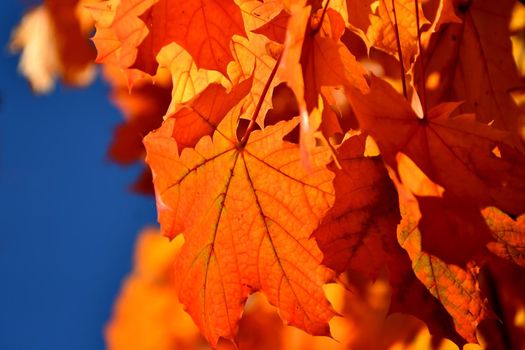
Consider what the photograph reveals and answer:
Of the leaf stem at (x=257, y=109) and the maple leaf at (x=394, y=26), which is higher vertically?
the maple leaf at (x=394, y=26)

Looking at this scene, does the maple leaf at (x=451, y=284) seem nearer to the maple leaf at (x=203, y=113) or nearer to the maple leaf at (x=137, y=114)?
the maple leaf at (x=203, y=113)

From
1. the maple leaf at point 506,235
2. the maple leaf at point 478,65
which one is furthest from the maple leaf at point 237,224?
the maple leaf at point 478,65

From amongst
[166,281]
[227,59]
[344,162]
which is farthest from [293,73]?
[166,281]

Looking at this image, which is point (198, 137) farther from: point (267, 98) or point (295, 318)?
A: point (295, 318)

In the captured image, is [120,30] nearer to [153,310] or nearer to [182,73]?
[182,73]

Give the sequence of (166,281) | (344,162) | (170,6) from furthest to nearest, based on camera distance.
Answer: (166,281)
(170,6)
(344,162)

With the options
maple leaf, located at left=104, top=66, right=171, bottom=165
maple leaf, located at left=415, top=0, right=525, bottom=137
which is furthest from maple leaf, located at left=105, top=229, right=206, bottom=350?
maple leaf, located at left=415, top=0, right=525, bottom=137
